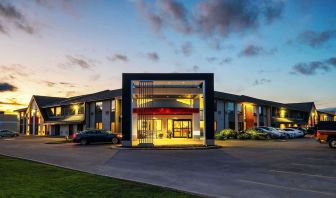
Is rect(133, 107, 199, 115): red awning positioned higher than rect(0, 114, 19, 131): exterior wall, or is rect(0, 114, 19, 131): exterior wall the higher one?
rect(133, 107, 199, 115): red awning

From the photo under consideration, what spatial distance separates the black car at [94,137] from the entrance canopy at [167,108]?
6.52 ft

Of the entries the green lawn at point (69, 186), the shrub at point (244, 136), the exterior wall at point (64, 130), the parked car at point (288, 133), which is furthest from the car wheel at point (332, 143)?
the exterior wall at point (64, 130)

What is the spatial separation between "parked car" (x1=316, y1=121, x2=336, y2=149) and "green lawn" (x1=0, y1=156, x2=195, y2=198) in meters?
20.0

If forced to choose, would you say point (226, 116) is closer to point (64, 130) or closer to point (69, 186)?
point (64, 130)

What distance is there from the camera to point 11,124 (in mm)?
99562

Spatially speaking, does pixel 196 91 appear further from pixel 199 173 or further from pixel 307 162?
pixel 199 173

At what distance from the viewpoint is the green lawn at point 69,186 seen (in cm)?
843

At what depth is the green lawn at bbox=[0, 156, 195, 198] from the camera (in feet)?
27.7

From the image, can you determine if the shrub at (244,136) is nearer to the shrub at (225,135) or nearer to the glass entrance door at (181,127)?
the shrub at (225,135)

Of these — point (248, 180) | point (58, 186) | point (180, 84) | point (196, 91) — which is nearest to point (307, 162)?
point (248, 180)

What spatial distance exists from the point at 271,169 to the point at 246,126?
41.1 meters

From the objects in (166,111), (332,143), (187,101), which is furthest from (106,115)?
(332,143)

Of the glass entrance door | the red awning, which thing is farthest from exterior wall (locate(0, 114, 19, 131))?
the red awning

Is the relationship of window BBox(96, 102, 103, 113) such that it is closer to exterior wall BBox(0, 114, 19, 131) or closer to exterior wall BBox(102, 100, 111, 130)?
exterior wall BBox(102, 100, 111, 130)
